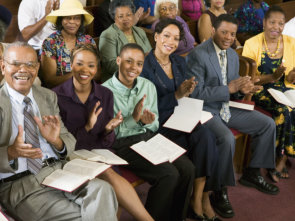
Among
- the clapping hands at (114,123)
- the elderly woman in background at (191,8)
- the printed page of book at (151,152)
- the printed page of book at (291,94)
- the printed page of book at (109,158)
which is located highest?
the elderly woman in background at (191,8)

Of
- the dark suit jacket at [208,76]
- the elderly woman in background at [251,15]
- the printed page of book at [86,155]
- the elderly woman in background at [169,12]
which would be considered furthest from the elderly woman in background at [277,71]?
the printed page of book at [86,155]

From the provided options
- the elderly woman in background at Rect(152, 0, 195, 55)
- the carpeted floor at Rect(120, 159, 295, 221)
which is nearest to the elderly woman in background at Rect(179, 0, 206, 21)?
the elderly woman in background at Rect(152, 0, 195, 55)

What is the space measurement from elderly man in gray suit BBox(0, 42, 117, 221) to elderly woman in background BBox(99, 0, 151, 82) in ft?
4.25

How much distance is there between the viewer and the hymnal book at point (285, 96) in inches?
134

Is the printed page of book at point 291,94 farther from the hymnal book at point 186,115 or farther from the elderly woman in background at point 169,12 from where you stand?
the elderly woman in background at point 169,12

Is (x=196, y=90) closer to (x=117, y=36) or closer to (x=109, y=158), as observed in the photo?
(x=117, y=36)

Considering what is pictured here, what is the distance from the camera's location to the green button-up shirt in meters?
2.62

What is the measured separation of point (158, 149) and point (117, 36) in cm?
135

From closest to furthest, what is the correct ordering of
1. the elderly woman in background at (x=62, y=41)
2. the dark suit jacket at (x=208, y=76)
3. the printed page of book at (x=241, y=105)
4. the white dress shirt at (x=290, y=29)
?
the elderly woman in background at (x=62, y=41)
the dark suit jacket at (x=208, y=76)
the printed page of book at (x=241, y=105)
the white dress shirt at (x=290, y=29)

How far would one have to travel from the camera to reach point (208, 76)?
3.19 m

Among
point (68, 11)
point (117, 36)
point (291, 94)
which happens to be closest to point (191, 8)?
point (117, 36)

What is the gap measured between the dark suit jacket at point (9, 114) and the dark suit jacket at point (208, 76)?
127 centimetres

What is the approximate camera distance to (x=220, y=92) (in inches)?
124

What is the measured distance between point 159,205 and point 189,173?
0.29 m
